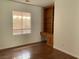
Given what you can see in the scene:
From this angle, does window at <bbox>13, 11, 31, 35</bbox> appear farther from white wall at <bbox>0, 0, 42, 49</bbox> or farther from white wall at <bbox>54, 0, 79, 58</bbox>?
white wall at <bbox>54, 0, 79, 58</bbox>

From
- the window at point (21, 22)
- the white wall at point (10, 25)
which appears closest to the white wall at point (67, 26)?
the white wall at point (10, 25)

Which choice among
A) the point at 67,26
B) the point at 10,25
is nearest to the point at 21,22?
the point at 10,25

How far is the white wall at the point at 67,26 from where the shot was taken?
2973mm

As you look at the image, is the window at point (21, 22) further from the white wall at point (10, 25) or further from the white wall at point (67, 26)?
the white wall at point (67, 26)

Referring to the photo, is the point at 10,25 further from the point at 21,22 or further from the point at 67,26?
the point at 67,26

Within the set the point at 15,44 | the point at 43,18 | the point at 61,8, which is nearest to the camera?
the point at 61,8

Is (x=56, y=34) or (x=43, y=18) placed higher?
(x=43, y=18)

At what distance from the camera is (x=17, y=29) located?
4.20 meters

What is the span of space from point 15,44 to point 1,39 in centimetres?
77

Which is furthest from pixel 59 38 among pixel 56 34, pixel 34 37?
pixel 34 37

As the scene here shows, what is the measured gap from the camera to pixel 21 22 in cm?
433

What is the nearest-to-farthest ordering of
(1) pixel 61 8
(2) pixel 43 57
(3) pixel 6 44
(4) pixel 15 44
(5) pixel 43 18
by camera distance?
1. (2) pixel 43 57
2. (1) pixel 61 8
3. (3) pixel 6 44
4. (4) pixel 15 44
5. (5) pixel 43 18

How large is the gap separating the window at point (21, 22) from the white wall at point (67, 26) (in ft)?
5.46

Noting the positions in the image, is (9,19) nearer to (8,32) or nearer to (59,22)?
(8,32)
